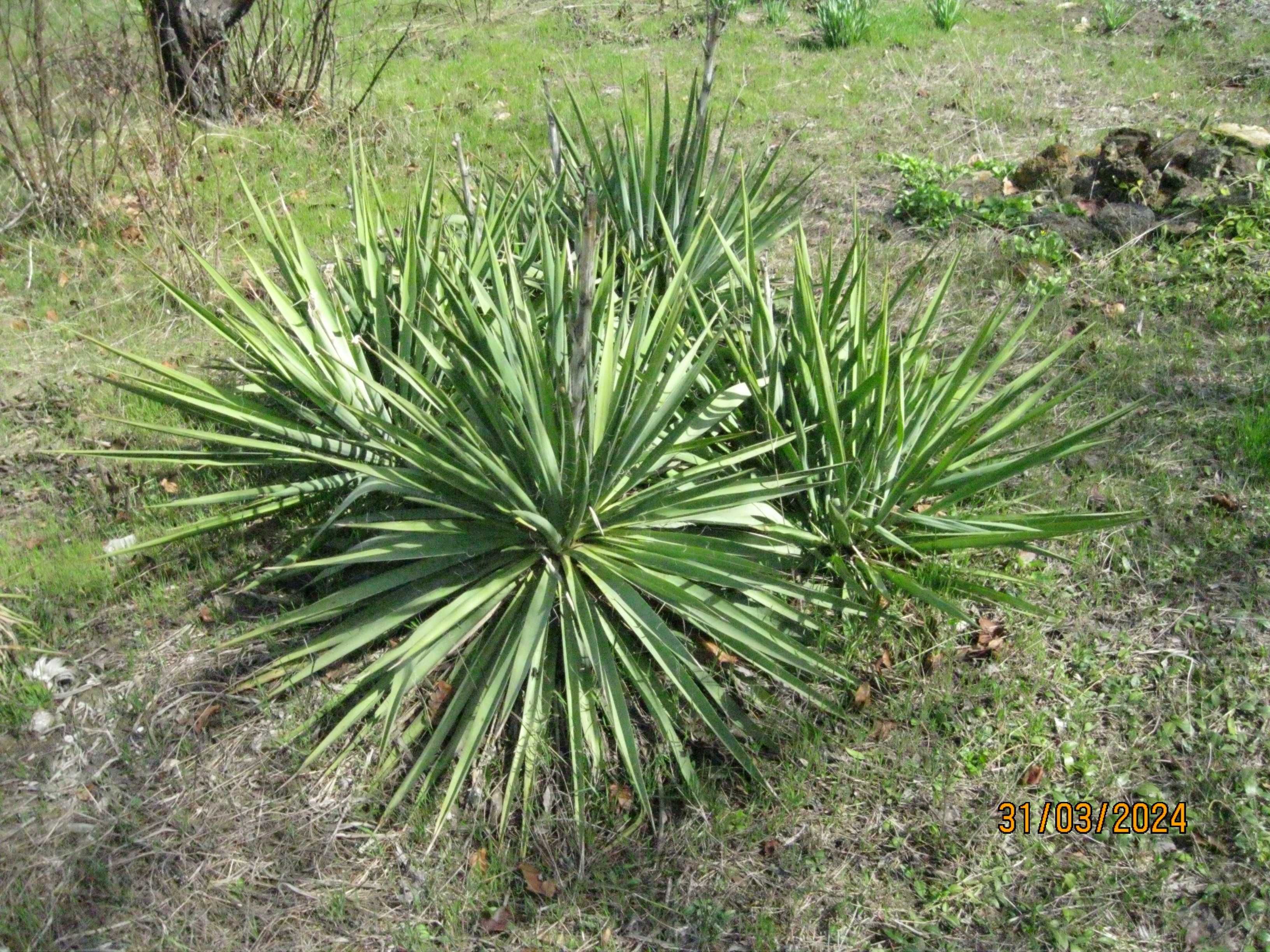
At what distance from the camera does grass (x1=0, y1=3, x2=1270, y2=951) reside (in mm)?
2717

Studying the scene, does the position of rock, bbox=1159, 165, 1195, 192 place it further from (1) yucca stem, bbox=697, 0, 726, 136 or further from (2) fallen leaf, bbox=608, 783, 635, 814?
(2) fallen leaf, bbox=608, 783, 635, 814

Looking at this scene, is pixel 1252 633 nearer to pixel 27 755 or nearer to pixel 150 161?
pixel 27 755

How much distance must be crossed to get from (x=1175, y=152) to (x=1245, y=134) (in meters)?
0.49

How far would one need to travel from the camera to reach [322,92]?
25.2 ft

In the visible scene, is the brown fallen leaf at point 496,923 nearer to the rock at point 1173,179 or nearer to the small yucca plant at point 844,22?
the rock at point 1173,179

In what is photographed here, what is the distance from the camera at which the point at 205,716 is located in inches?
123

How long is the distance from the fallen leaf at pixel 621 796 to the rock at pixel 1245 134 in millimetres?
5415

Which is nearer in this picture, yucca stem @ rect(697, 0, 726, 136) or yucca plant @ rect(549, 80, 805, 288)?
yucca stem @ rect(697, 0, 726, 136)

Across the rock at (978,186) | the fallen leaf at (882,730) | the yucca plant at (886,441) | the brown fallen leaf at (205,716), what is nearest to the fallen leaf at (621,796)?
the fallen leaf at (882,730)

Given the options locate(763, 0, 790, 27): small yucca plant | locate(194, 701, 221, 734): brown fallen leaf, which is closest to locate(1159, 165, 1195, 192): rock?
locate(763, 0, 790, 27): small yucca plant

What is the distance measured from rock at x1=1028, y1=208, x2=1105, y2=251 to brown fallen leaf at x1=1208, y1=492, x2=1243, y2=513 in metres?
2.06

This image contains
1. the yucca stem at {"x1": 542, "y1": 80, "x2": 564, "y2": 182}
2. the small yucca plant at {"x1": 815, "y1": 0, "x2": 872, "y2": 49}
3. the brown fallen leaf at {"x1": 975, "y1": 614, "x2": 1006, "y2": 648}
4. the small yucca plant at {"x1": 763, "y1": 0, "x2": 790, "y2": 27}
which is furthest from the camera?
the small yucca plant at {"x1": 763, "y1": 0, "x2": 790, "y2": 27}

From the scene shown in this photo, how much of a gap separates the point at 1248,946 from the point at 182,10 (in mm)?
7822

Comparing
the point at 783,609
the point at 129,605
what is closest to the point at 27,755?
the point at 129,605
